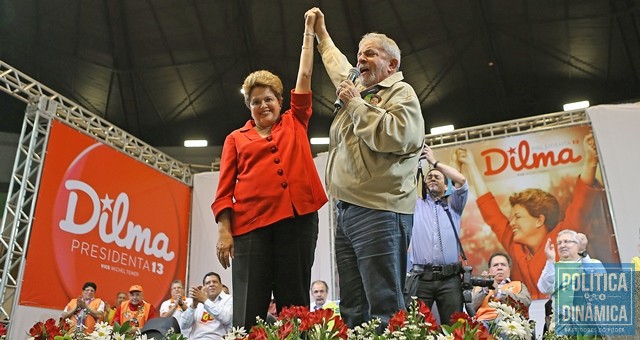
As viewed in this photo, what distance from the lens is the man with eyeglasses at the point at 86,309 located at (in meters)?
6.07

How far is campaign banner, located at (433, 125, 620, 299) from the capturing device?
7.20 metres

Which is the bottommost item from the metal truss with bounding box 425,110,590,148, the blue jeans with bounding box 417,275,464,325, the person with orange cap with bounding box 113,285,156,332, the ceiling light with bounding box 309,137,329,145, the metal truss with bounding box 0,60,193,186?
the blue jeans with bounding box 417,275,464,325

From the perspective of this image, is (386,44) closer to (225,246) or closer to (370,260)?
(370,260)

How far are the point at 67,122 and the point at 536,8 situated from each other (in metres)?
7.09

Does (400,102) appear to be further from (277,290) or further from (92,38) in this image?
(92,38)

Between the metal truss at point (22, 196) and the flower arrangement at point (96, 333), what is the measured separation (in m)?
4.25

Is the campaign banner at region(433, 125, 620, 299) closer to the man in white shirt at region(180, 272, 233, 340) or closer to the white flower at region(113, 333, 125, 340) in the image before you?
the man in white shirt at region(180, 272, 233, 340)

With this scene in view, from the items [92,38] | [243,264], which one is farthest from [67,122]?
Result: [243,264]

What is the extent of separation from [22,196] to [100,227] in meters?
1.18

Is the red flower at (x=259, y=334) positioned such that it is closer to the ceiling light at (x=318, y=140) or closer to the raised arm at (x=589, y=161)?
the raised arm at (x=589, y=161)

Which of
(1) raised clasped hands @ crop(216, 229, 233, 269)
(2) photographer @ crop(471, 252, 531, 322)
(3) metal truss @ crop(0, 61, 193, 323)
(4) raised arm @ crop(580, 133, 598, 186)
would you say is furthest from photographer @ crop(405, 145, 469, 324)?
(3) metal truss @ crop(0, 61, 193, 323)

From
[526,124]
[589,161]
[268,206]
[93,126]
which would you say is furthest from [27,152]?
[589,161]

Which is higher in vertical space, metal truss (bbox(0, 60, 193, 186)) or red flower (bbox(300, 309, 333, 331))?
metal truss (bbox(0, 60, 193, 186))

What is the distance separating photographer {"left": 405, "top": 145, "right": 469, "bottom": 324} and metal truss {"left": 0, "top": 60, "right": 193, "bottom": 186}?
4.77 metres
